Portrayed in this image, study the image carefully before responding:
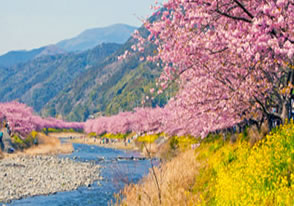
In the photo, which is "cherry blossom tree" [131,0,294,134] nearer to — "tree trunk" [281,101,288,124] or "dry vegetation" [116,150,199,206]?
"tree trunk" [281,101,288,124]

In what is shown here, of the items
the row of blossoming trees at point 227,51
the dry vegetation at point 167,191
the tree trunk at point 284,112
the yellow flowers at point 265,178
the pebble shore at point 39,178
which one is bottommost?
the pebble shore at point 39,178

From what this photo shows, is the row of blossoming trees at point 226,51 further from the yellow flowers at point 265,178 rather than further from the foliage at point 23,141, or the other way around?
the foliage at point 23,141

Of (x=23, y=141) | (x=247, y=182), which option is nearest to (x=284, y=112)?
(x=247, y=182)

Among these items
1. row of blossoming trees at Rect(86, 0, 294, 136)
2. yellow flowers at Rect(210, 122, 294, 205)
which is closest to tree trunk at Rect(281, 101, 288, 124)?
row of blossoming trees at Rect(86, 0, 294, 136)

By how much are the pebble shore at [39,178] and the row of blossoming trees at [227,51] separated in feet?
41.9

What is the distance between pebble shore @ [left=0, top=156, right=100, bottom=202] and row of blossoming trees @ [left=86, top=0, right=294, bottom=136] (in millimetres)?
12763

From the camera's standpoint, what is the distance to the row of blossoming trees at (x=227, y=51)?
7238 millimetres

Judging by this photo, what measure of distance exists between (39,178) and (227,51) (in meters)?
23.9

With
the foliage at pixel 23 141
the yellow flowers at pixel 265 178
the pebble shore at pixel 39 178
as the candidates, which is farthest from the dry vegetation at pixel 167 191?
the foliage at pixel 23 141

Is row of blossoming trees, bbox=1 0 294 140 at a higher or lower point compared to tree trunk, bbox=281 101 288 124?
higher

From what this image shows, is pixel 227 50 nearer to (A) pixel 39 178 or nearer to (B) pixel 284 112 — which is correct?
(B) pixel 284 112

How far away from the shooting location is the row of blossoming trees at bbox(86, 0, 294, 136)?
724 cm

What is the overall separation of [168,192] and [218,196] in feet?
7.20

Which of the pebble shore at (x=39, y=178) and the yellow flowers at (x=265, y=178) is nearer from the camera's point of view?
the yellow flowers at (x=265, y=178)
